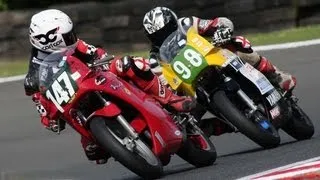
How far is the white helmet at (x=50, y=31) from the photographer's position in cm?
794

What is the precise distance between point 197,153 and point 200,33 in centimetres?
121

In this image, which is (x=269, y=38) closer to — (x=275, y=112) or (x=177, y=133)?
(x=275, y=112)

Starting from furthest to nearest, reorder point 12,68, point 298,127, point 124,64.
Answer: point 12,68 → point 298,127 → point 124,64

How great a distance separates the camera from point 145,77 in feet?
27.1

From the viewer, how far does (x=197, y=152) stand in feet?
27.7

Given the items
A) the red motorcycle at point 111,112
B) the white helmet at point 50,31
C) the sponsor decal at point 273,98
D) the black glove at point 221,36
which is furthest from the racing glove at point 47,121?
the sponsor decal at point 273,98

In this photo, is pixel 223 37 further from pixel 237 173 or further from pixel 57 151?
pixel 57 151

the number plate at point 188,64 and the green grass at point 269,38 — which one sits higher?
the number plate at point 188,64

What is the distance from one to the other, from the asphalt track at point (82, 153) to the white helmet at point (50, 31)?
4.31 feet

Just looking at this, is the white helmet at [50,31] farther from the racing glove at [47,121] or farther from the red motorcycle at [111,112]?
the racing glove at [47,121]

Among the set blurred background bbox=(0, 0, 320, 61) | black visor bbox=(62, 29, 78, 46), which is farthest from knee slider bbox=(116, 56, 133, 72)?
blurred background bbox=(0, 0, 320, 61)

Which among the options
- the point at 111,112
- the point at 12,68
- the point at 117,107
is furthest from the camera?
the point at 12,68

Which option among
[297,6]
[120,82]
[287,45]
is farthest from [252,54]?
[297,6]

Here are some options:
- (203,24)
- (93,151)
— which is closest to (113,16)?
(203,24)
